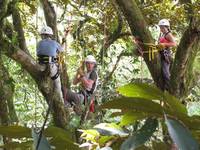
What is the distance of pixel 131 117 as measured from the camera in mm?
654

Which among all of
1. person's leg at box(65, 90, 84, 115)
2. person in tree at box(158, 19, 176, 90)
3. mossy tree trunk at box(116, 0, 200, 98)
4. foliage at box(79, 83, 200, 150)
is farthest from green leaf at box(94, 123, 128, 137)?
person's leg at box(65, 90, 84, 115)

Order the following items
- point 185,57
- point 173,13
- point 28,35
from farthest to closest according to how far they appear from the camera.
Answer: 1. point 28,35
2. point 173,13
3. point 185,57

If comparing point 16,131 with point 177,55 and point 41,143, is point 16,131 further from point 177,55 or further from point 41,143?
point 177,55

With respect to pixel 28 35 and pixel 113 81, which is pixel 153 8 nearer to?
pixel 113 81

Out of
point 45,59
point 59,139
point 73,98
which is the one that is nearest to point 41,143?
point 59,139

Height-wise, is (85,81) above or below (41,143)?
below

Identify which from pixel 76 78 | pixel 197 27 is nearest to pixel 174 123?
pixel 197 27

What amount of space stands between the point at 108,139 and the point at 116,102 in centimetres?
8

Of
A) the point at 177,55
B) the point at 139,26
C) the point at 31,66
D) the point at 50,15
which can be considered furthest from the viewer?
the point at 50,15

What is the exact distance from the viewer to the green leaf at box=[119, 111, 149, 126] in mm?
632

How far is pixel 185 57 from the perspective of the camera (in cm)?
306

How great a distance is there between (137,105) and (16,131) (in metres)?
0.20

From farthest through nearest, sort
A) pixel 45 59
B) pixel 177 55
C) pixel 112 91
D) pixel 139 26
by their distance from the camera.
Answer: pixel 112 91 < pixel 45 59 < pixel 139 26 < pixel 177 55

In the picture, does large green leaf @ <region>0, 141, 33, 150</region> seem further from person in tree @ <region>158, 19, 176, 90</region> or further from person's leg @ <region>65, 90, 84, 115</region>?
person's leg @ <region>65, 90, 84, 115</region>
